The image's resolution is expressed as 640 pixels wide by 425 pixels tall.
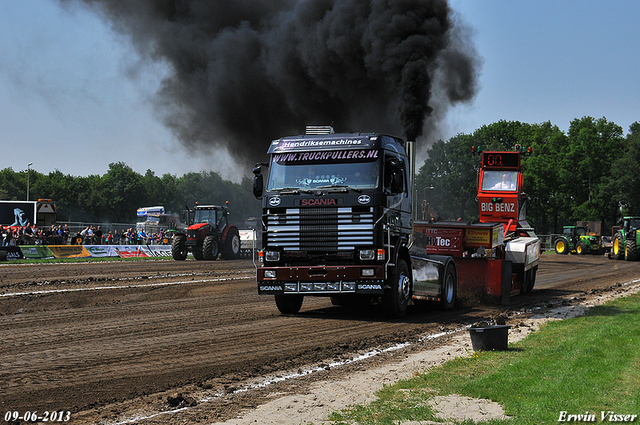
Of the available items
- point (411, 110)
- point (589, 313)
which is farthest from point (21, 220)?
point (589, 313)

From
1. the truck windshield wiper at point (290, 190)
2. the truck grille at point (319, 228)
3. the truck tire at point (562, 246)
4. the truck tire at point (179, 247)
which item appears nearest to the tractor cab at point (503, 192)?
the truck grille at point (319, 228)

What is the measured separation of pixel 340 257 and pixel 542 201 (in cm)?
6737

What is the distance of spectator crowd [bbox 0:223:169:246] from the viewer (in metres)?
34.3

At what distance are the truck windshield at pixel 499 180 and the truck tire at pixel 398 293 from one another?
32.9 ft

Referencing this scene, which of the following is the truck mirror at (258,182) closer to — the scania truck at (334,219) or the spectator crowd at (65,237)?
the scania truck at (334,219)

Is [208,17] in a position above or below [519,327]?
above

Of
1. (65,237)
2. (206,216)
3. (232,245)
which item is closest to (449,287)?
(232,245)

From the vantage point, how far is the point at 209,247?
99.8 ft

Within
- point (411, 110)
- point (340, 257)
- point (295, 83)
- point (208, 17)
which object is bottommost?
point (340, 257)

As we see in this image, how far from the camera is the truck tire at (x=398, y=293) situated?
37.1 feet

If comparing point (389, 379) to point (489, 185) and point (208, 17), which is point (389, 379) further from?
point (208, 17)

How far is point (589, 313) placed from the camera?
12602mm

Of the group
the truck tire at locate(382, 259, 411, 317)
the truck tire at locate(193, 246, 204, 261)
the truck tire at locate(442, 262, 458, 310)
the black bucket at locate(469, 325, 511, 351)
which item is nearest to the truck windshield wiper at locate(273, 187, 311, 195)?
the truck tire at locate(382, 259, 411, 317)

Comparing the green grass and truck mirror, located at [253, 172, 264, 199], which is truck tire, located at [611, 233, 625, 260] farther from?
truck mirror, located at [253, 172, 264, 199]
